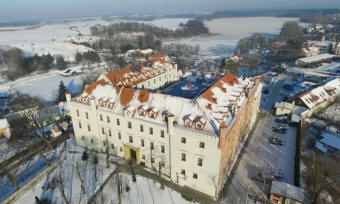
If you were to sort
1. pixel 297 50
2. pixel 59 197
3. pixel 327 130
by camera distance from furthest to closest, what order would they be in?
pixel 297 50, pixel 327 130, pixel 59 197

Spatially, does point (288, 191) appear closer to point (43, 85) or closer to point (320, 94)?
point (320, 94)

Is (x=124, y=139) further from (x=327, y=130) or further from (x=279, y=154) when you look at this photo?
(x=327, y=130)

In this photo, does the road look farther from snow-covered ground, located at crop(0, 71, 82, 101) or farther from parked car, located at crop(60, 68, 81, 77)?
parked car, located at crop(60, 68, 81, 77)

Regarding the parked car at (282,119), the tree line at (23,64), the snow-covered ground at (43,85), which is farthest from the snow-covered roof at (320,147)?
the tree line at (23,64)

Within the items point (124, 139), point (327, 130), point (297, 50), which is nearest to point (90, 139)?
point (124, 139)

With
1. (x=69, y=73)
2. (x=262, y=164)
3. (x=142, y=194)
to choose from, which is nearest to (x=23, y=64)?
(x=69, y=73)

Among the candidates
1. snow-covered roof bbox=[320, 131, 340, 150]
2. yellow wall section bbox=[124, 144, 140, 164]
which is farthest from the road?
yellow wall section bbox=[124, 144, 140, 164]
